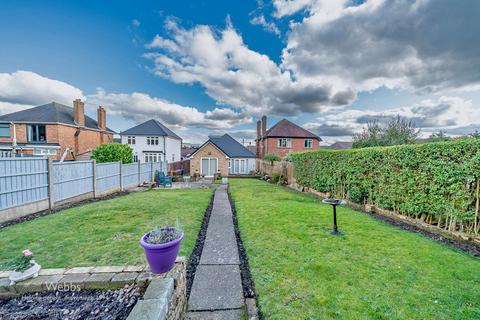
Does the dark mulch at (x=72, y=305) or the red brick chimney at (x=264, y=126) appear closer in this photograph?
the dark mulch at (x=72, y=305)

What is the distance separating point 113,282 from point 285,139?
94.4 feet

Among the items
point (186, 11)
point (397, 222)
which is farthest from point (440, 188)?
point (186, 11)

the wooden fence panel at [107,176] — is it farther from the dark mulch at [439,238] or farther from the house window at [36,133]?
the house window at [36,133]

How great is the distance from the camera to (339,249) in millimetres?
4406

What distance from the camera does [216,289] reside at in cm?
308

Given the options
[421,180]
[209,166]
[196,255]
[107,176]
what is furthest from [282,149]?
[196,255]

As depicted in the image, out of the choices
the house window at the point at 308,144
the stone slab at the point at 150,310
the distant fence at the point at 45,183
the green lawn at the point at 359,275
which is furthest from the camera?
the house window at the point at 308,144

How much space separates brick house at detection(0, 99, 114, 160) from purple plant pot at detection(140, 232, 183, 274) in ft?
82.1

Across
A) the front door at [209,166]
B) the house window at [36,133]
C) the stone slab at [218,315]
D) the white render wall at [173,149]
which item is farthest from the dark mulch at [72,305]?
the house window at [36,133]

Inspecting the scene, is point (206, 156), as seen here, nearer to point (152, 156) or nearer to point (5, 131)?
point (152, 156)

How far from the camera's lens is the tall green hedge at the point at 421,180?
488 cm

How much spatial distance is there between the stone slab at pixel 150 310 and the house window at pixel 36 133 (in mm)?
29487

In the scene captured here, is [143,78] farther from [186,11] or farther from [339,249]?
[339,249]

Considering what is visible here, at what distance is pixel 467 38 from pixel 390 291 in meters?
8.80
